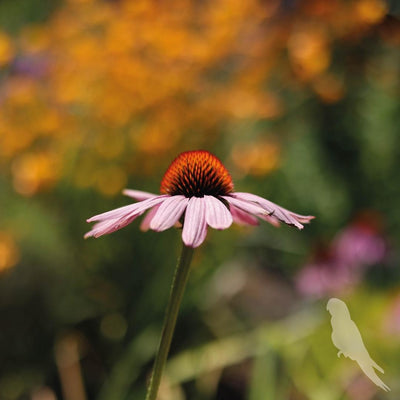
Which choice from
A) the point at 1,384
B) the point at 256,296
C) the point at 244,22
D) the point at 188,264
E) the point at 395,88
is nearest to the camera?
the point at 188,264

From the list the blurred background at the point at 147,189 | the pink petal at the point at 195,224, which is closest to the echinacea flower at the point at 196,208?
the pink petal at the point at 195,224

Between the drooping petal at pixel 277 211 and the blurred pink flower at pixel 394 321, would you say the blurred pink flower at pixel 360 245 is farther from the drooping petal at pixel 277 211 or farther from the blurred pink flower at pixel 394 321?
the drooping petal at pixel 277 211

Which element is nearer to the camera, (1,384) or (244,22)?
(1,384)

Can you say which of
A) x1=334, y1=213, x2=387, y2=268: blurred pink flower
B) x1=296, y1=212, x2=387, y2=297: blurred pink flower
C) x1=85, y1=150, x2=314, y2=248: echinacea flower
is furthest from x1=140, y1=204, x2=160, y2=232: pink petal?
x1=334, y1=213, x2=387, y2=268: blurred pink flower

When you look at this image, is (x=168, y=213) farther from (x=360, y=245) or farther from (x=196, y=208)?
(x=360, y=245)

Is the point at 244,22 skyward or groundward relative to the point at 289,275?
skyward

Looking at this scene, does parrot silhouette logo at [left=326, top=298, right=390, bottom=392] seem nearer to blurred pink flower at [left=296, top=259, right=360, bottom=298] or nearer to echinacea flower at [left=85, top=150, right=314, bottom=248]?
echinacea flower at [left=85, top=150, right=314, bottom=248]

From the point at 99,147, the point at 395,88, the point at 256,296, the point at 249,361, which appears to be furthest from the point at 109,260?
the point at 395,88

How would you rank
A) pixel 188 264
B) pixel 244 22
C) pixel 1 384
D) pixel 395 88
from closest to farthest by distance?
pixel 188 264 < pixel 1 384 < pixel 244 22 < pixel 395 88

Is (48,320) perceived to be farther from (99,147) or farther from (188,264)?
(188,264)
